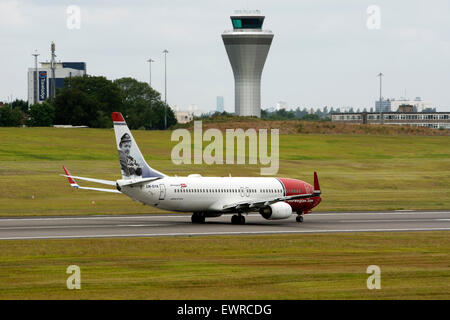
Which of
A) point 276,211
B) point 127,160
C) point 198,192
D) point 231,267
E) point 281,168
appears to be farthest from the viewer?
point 281,168

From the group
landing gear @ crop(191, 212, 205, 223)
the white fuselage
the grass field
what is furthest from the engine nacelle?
the grass field

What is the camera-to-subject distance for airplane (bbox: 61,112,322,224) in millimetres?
60438

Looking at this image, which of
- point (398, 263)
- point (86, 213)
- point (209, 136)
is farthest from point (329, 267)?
point (209, 136)

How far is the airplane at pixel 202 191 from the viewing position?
198 feet

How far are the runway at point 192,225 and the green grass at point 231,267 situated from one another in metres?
4.04

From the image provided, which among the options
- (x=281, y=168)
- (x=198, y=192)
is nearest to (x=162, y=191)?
(x=198, y=192)

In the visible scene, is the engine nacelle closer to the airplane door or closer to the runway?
the runway

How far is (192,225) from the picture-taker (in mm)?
63688

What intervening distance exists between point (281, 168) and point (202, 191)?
60.3 metres

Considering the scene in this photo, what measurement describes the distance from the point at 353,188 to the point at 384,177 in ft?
40.5

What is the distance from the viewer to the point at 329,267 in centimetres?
4125

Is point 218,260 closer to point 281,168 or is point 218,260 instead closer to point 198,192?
point 198,192

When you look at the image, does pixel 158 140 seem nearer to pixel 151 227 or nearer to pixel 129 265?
pixel 151 227

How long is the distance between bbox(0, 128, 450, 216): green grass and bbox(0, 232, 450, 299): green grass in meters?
26.5
